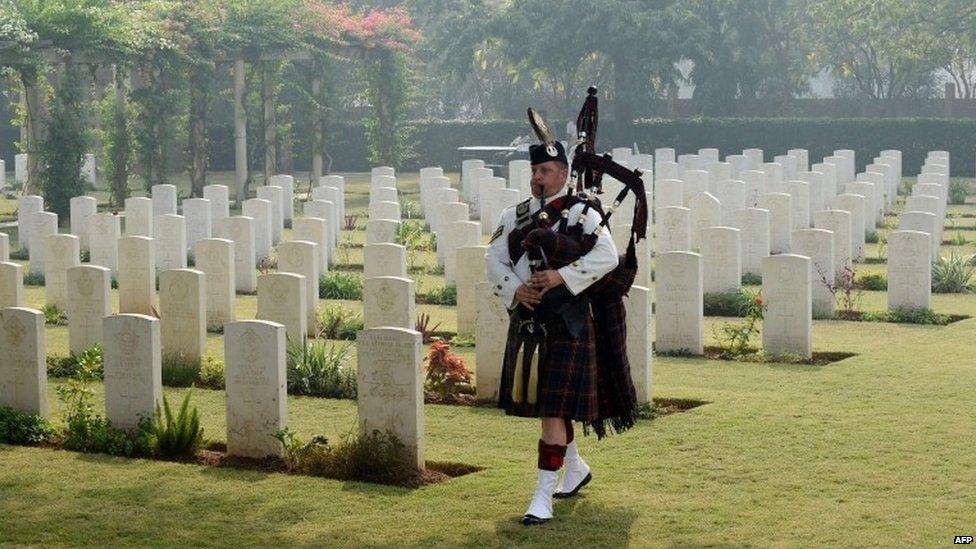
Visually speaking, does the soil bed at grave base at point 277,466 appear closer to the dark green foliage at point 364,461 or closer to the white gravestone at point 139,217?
the dark green foliage at point 364,461

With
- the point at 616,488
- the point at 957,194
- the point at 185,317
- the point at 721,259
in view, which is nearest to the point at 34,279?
the point at 185,317

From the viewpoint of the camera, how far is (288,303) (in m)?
12.6

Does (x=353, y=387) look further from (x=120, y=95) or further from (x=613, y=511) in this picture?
(x=120, y=95)

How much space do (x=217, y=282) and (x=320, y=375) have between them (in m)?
3.21

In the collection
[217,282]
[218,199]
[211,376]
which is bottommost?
[211,376]

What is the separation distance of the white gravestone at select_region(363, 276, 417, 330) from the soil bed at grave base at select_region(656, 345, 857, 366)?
2245 mm

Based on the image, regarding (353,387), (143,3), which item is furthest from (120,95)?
(353,387)

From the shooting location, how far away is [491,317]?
37.3 feet

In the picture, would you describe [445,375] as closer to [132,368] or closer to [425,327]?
[132,368]

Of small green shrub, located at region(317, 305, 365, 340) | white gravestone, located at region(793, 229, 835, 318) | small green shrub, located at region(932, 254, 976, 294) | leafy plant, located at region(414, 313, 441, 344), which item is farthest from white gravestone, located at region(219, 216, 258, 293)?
small green shrub, located at region(932, 254, 976, 294)

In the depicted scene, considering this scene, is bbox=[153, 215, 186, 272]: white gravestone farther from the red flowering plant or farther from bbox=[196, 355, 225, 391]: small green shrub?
the red flowering plant

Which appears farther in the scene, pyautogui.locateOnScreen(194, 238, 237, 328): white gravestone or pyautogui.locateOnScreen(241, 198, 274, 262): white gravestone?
pyautogui.locateOnScreen(241, 198, 274, 262): white gravestone

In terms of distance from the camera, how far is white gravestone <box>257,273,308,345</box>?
12.6 meters

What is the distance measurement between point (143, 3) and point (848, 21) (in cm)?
1954
